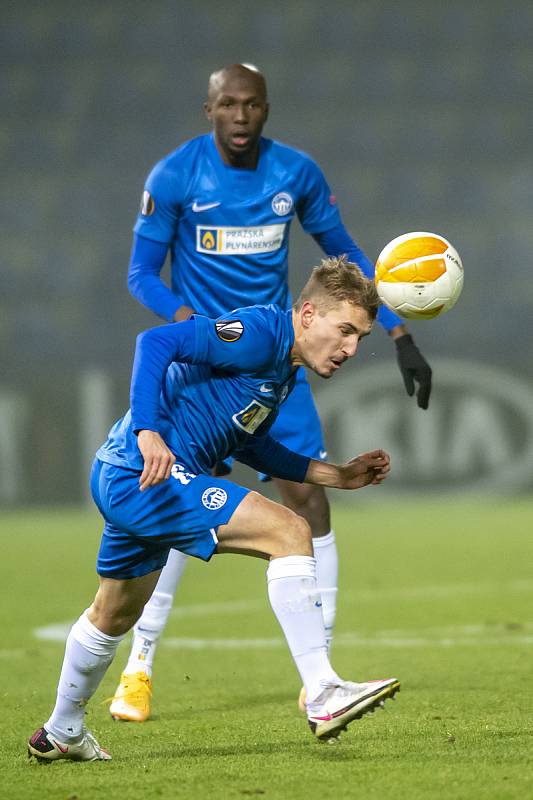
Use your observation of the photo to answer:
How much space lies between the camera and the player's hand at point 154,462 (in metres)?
3.69

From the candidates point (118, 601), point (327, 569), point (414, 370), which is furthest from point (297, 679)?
point (118, 601)

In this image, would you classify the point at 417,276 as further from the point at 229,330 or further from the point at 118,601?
the point at 118,601

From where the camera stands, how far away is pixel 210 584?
29.3 feet

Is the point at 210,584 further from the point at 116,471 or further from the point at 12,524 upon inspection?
the point at 116,471

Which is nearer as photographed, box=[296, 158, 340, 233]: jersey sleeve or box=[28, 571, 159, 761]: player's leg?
box=[28, 571, 159, 761]: player's leg

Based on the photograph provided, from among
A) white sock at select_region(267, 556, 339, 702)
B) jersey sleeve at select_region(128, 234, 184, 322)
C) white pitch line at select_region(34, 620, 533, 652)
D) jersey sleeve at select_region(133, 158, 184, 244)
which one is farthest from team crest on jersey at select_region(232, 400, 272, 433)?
white pitch line at select_region(34, 620, 533, 652)

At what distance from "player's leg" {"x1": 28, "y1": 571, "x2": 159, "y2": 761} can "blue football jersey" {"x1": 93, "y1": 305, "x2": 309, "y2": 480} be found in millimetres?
396

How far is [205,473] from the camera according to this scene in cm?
412

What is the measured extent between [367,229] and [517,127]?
2199 millimetres

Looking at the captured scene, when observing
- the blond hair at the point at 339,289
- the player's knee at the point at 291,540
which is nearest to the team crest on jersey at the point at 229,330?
the blond hair at the point at 339,289

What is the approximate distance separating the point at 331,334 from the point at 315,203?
175cm

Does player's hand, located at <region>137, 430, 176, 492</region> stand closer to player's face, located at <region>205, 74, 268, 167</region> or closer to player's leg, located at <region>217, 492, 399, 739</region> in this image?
player's leg, located at <region>217, 492, 399, 739</region>

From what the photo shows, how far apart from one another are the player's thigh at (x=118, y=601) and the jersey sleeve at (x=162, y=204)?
1.82m

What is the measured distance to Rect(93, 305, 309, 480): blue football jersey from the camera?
3.88 metres
